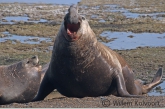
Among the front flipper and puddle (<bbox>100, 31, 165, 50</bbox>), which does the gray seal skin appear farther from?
puddle (<bbox>100, 31, 165, 50</bbox>)

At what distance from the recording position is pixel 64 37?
8164mm

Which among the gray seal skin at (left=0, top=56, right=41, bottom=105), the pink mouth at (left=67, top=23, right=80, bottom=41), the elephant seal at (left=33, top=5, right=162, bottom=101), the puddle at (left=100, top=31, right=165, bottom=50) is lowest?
the puddle at (left=100, top=31, right=165, bottom=50)

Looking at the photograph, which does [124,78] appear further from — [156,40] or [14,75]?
[156,40]

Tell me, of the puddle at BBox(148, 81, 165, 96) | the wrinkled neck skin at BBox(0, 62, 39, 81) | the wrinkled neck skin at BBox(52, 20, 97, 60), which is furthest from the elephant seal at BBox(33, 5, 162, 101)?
the puddle at BBox(148, 81, 165, 96)

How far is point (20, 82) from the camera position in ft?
35.5

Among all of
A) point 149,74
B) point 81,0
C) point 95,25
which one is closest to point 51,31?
point 95,25

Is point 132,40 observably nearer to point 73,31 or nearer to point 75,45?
point 75,45

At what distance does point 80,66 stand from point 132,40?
1678 centimetres

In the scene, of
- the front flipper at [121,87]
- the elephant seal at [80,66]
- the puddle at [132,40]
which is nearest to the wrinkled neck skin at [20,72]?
the elephant seal at [80,66]

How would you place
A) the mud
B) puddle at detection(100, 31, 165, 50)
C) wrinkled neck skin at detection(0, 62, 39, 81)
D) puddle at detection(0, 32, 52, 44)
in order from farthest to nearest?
1. puddle at detection(0, 32, 52, 44)
2. puddle at detection(100, 31, 165, 50)
3. wrinkled neck skin at detection(0, 62, 39, 81)
4. the mud

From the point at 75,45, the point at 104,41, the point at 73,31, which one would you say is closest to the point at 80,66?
the point at 75,45

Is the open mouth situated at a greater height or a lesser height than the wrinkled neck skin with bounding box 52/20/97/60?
greater

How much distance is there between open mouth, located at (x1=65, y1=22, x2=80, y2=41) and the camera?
7.97 metres

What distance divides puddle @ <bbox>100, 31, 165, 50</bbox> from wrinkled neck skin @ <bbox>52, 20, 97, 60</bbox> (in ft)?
44.3
